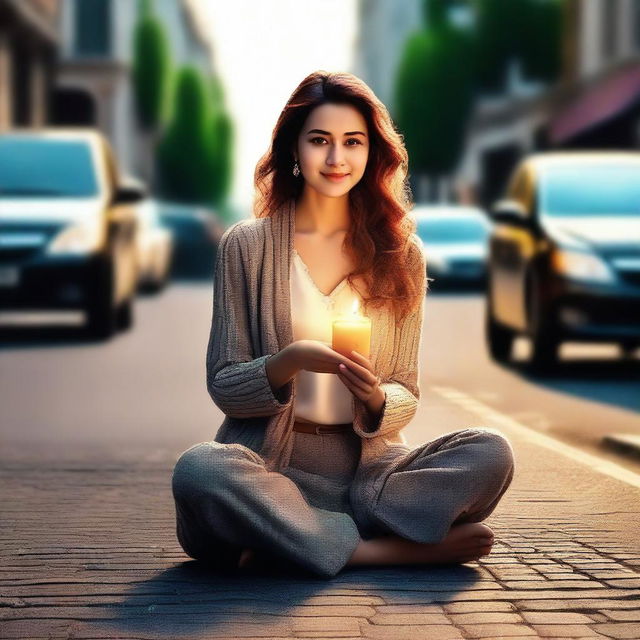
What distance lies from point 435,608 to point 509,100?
5241cm

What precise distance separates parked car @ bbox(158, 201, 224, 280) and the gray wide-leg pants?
28.0 meters

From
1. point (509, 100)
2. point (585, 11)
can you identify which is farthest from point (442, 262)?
point (509, 100)

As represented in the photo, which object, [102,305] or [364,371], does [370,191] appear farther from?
[102,305]

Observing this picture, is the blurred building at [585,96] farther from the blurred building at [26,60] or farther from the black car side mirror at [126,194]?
the black car side mirror at [126,194]

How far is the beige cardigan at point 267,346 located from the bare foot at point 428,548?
0.29 metres

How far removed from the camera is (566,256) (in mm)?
12867

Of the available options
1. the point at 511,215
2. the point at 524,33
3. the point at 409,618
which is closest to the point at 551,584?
the point at 409,618

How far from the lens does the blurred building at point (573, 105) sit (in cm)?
3806

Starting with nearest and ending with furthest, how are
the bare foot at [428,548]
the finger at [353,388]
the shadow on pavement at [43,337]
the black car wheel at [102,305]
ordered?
the finger at [353,388]
the bare foot at [428,548]
the black car wheel at [102,305]
the shadow on pavement at [43,337]

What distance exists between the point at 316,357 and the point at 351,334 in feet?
0.46

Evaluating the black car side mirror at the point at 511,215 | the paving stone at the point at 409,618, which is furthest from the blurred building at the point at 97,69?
the paving stone at the point at 409,618

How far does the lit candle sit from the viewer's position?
498 cm

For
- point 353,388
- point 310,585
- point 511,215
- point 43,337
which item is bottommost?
point 43,337

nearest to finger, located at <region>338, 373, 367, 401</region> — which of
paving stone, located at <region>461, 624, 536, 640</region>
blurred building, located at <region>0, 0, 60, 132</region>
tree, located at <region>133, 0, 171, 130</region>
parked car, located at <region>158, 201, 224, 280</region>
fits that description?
paving stone, located at <region>461, 624, 536, 640</region>
